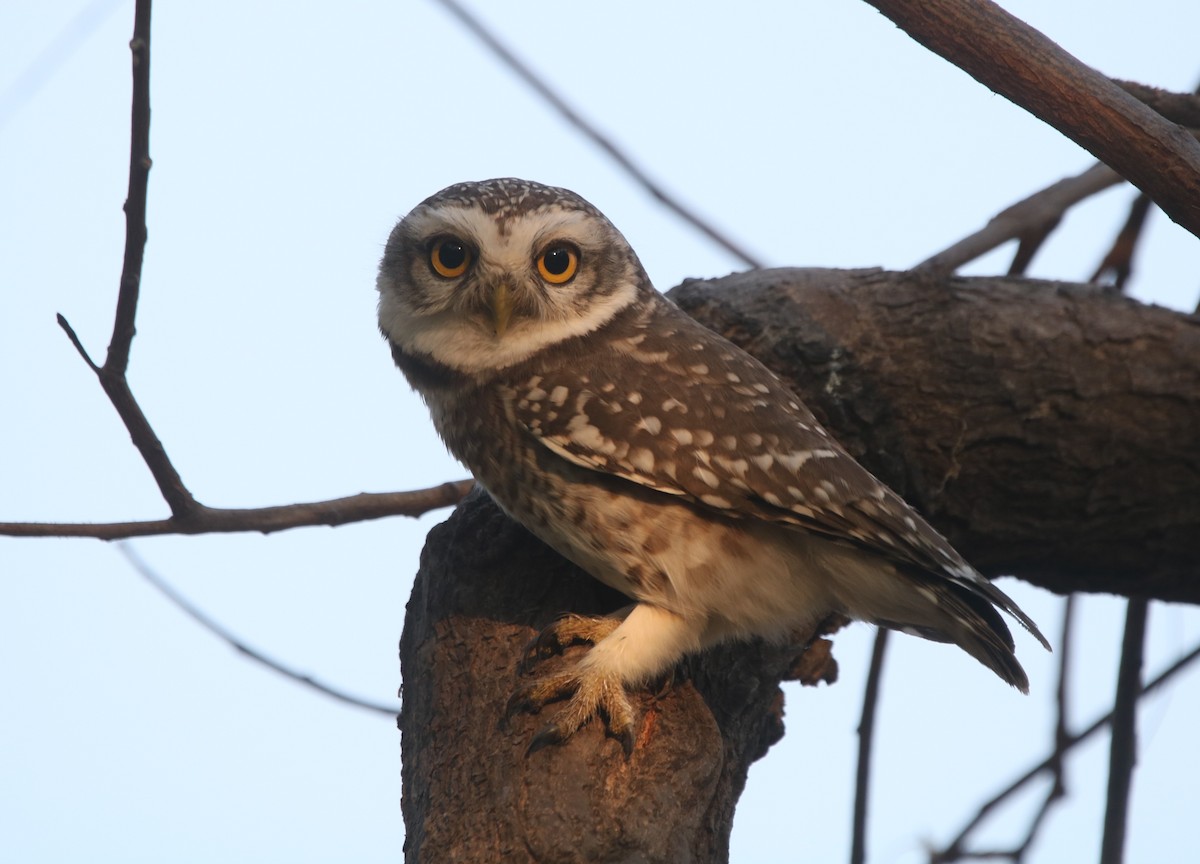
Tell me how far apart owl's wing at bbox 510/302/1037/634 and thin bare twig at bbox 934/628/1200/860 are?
1376mm

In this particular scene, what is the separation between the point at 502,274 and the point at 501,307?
0.10m

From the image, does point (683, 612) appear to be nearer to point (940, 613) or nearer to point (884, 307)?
point (940, 613)

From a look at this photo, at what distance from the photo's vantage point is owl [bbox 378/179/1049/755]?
2.90 metres

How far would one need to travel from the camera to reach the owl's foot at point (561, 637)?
2.98 metres

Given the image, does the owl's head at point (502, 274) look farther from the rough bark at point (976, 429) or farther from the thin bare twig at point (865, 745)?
the thin bare twig at point (865, 745)

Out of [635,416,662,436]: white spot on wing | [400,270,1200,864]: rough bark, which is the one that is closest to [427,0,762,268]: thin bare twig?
[400,270,1200,864]: rough bark

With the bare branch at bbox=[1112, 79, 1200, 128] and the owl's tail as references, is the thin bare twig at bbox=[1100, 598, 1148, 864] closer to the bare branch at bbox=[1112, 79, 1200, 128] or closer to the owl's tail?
the owl's tail

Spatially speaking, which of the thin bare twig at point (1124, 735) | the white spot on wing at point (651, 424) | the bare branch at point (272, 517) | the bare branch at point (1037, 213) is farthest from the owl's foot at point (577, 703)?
the bare branch at point (1037, 213)

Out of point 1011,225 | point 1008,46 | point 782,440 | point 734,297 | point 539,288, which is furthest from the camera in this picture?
point 1011,225

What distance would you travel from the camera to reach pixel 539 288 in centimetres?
331

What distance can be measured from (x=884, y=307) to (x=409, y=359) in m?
1.49

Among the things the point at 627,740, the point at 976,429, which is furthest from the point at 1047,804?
the point at 627,740

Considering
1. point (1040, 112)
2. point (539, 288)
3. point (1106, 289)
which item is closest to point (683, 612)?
point (539, 288)

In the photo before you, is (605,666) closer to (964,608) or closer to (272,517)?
(964,608)
